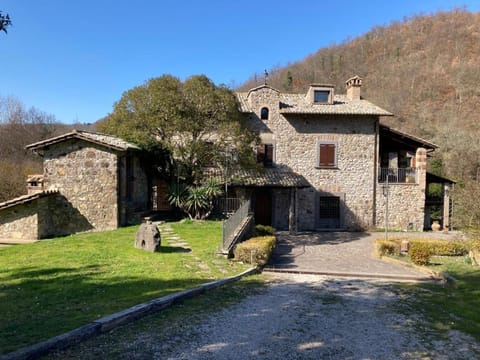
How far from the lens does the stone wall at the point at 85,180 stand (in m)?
14.9

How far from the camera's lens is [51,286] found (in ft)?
22.0

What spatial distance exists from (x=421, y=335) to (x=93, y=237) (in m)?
11.1

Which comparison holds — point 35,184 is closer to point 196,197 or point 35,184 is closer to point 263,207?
point 196,197

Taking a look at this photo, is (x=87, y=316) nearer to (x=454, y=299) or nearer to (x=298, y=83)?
(x=454, y=299)

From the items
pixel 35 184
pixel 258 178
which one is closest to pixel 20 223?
pixel 35 184

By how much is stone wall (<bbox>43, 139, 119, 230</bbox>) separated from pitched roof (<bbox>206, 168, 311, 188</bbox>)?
5.24 m

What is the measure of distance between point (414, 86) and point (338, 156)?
35.6 metres

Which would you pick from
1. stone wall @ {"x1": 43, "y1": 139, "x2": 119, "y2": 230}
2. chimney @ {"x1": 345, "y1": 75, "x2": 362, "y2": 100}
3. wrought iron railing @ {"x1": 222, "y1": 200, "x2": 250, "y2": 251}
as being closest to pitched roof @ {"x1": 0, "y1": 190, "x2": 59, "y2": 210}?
stone wall @ {"x1": 43, "y1": 139, "x2": 119, "y2": 230}

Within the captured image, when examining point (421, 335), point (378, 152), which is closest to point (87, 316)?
point (421, 335)

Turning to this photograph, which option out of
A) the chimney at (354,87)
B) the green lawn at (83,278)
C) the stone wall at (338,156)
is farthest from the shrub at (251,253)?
the chimney at (354,87)

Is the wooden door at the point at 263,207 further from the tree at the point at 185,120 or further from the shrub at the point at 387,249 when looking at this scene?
the shrub at the point at 387,249

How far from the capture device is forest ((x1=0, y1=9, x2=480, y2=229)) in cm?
2858

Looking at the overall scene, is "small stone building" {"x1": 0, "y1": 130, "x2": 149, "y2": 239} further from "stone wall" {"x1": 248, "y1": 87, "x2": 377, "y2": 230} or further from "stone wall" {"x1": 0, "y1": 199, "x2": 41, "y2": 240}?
"stone wall" {"x1": 248, "y1": 87, "x2": 377, "y2": 230}

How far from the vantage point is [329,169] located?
20.3 meters
